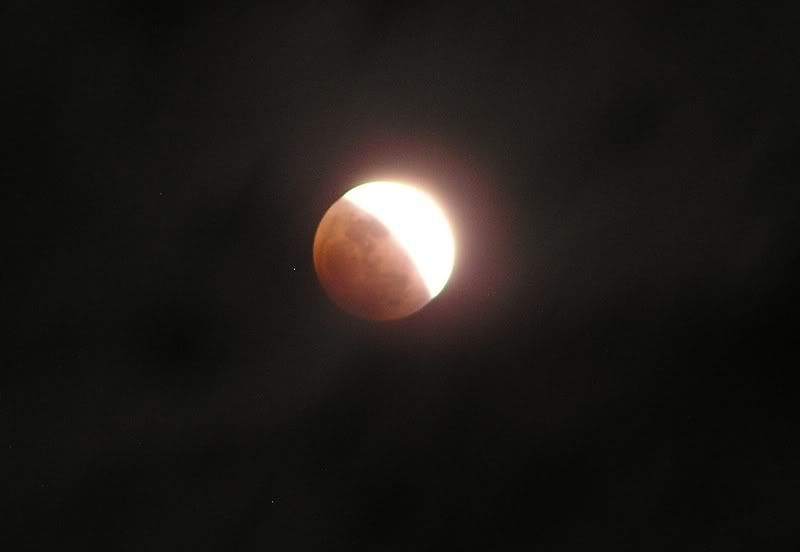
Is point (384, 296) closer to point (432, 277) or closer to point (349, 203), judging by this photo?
point (432, 277)

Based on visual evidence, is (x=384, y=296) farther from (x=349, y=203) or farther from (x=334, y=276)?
(x=349, y=203)

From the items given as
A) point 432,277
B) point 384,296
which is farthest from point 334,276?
point 432,277

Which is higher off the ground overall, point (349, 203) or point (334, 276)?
point (349, 203)

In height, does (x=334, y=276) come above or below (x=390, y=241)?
below

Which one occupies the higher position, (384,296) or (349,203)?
(349,203)

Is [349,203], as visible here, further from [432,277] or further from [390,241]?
[432,277]

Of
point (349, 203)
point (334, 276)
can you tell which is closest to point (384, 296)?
point (334, 276)
